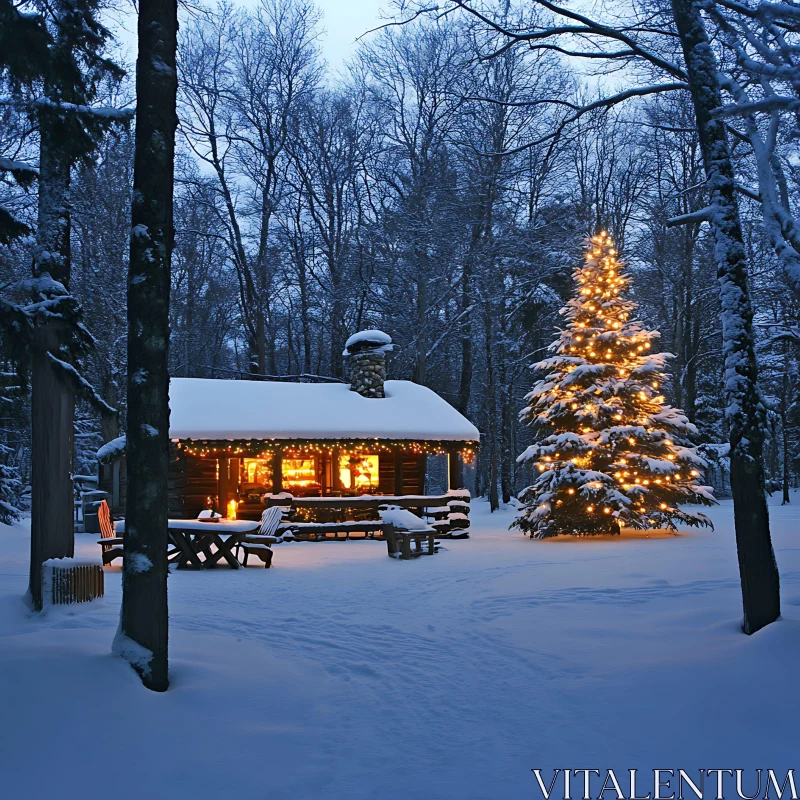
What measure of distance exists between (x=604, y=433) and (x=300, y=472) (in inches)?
387

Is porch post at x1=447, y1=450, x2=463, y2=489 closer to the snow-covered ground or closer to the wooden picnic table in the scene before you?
the wooden picnic table

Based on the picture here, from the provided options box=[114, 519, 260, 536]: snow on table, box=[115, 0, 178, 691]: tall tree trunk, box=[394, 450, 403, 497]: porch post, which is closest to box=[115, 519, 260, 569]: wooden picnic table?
box=[114, 519, 260, 536]: snow on table

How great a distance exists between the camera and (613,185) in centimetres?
3334

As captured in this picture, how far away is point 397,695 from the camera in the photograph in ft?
20.5

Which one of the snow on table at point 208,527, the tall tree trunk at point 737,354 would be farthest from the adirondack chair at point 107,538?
the tall tree trunk at point 737,354

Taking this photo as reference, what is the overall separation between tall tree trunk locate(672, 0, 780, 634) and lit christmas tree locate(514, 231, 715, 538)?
11.0m

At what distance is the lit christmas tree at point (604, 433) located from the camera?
61.4 feet

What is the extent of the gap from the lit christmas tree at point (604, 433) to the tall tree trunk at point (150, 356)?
45.6 feet

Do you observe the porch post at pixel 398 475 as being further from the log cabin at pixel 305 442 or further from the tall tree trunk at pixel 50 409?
the tall tree trunk at pixel 50 409

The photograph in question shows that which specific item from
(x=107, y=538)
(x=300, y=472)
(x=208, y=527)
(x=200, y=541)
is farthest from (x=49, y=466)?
(x=300, y=472)

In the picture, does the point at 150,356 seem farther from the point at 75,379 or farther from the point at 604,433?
the point at 604,433

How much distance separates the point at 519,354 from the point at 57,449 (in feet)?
85.6

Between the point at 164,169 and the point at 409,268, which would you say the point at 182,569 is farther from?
the point at 409,268

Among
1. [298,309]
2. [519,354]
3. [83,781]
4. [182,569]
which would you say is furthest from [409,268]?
[83,781]
